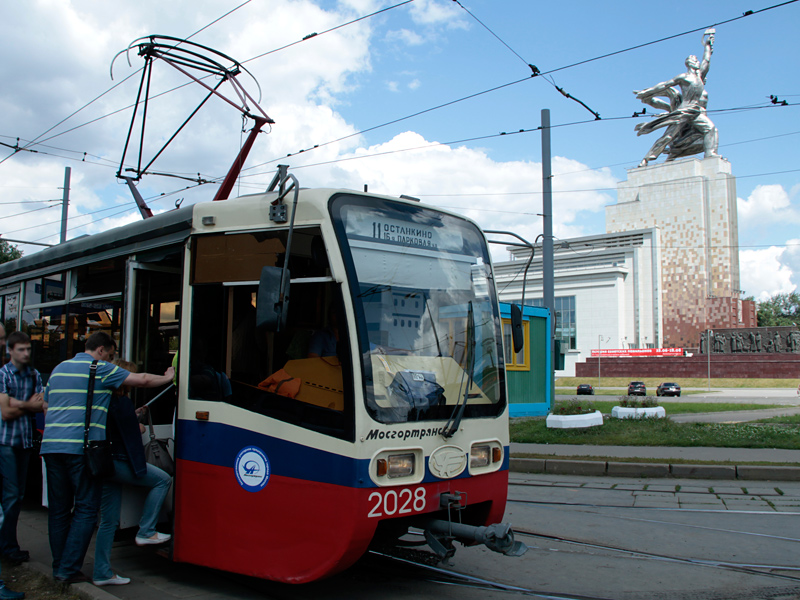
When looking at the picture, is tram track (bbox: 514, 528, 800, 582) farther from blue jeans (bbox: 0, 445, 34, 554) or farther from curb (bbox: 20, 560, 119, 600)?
blue jeans (bbox: 0, 445, 34, 554)

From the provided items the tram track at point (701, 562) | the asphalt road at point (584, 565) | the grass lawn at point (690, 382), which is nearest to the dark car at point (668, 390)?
the grass lawn at point (690, 382)

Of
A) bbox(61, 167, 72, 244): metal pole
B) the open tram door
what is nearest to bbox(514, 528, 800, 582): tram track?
the open tram door

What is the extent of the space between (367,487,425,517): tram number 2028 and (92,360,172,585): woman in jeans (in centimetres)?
182

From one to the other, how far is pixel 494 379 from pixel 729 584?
2173 mm

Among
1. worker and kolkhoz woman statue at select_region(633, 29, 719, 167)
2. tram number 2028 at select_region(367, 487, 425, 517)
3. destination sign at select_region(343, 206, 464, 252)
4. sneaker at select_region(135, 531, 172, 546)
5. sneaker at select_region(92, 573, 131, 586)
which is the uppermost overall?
worker and kolkhoz woman statue at select_region(633, 29, 719, 167)

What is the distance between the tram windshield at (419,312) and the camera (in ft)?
14.5

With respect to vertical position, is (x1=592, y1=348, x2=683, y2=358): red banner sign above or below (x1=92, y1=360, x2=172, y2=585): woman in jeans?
above

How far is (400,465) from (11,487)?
10.5 feet

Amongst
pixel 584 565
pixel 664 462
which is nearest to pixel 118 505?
pixel 584 565

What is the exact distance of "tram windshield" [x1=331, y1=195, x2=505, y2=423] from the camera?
4.43 meters

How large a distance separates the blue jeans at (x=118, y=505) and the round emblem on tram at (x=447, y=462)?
206 centimetres

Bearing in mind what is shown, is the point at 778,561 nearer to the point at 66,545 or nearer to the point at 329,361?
the point at 329,361

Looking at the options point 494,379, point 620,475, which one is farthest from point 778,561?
point 620,475

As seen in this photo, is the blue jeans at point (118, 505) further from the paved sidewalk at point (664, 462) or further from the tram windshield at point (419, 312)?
the paved sidewalk at point (664, 462)
